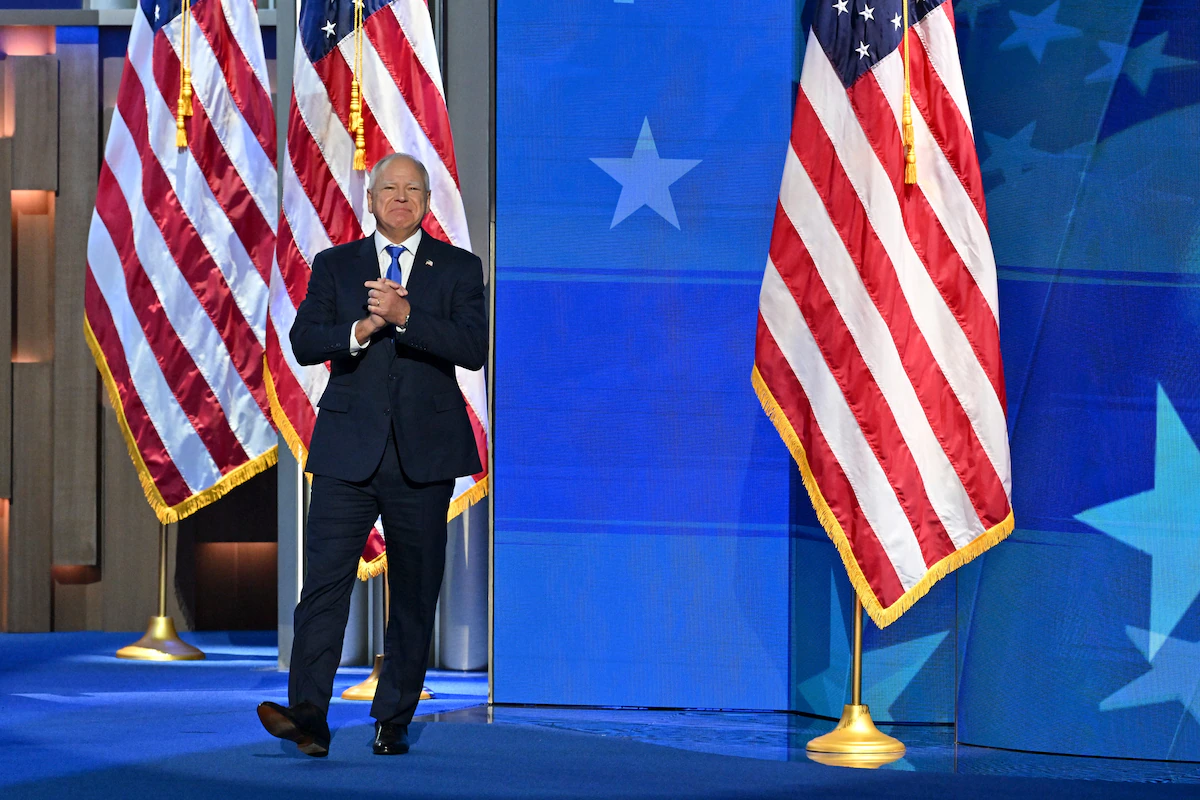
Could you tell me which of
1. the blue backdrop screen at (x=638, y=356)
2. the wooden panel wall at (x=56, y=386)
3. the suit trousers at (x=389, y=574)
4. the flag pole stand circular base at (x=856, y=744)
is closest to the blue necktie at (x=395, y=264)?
the suit trousers at (x=389, y=574)

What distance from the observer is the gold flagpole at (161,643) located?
218 inches

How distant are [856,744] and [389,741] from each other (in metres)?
1.17

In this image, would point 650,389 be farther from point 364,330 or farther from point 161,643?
point 161,643

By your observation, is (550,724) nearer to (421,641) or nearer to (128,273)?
(421,641)

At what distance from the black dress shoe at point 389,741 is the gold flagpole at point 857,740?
3.34ft

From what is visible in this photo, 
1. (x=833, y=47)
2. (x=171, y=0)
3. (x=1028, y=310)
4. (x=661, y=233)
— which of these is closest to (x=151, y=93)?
(x=171, y=0)

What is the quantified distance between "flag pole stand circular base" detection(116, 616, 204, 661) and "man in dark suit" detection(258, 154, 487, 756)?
2.38 metres

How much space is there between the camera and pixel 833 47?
379 centimetres

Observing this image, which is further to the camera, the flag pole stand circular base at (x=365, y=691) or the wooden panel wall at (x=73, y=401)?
the wooden panel wall at (x=73, y=401)

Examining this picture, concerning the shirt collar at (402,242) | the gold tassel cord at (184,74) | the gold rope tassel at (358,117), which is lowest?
the shirt collar at (402,242)

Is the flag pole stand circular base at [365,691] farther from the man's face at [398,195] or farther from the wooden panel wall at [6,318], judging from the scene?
the wooden panel wall at [6,318]

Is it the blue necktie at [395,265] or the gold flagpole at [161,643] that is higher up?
the blue necktie at [395,265]

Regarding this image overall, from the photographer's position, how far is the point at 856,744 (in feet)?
12.1

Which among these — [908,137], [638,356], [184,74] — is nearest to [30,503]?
[184,74]
